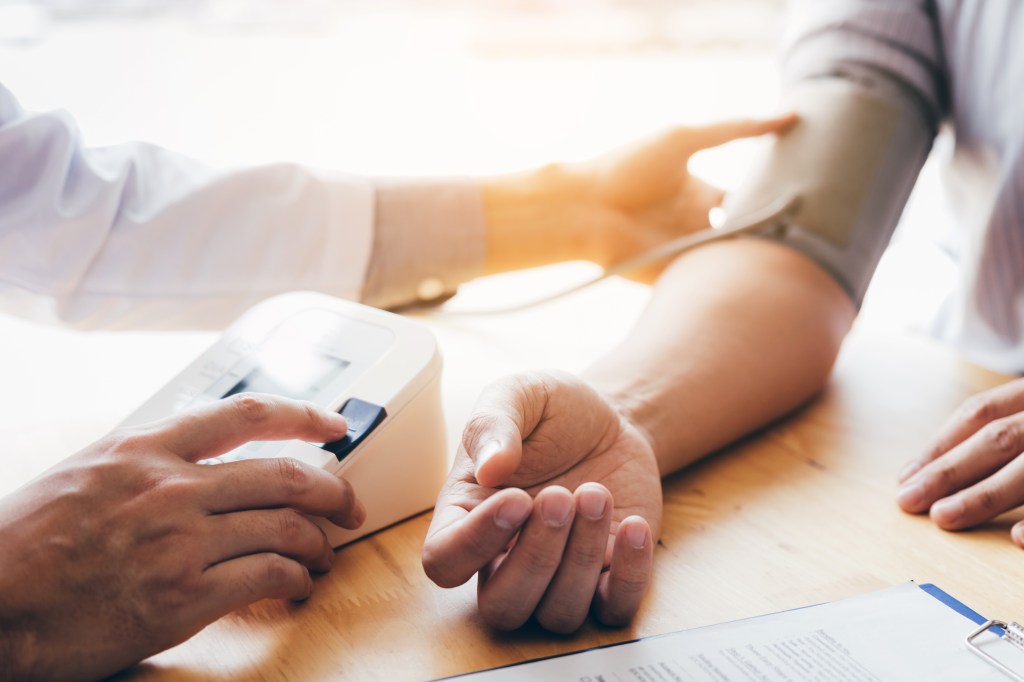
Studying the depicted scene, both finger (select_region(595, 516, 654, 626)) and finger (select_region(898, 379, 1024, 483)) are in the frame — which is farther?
finger (select_region(898, 379, 1024, 483))

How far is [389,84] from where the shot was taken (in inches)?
63.2

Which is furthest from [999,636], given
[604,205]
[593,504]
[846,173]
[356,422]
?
[604,205]

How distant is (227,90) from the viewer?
1443mm

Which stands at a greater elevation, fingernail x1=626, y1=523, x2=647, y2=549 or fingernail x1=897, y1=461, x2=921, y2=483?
fingernail x1=626, y1=523, x2=647, y2=549

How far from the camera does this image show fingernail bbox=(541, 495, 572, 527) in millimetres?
447

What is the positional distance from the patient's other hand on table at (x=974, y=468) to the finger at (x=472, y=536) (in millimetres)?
324

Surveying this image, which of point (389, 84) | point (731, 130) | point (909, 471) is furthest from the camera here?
point (389, 84)

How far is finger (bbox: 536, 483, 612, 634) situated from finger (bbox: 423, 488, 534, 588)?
29 millimetres

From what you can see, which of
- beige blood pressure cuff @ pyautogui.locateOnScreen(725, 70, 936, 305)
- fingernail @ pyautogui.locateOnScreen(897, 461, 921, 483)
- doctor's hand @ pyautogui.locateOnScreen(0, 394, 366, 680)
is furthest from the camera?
beige blood pressure cuff @ pyautogui.locateOnScreen(725, 70, 936, 305)

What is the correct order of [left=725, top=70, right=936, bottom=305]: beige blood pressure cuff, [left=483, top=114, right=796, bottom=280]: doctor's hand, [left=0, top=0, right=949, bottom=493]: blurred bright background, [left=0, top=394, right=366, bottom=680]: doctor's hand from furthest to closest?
[left=0, top=0, right=949, bottom=493]: blurred bright background → [left=483, top=114, right=796, bottom=280]: doctor's hand → [left=725, top=70, right=936, bottom=305]: beige blood pressure cuff → [left=0, top=394, right=366, bottom=680]: doctor's hand

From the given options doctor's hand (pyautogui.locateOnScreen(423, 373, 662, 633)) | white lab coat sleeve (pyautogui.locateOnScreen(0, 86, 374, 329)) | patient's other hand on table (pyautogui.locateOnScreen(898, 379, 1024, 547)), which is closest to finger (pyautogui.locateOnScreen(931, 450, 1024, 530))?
patient's other hand on table (pyautogui.locateOnScreen(898, 379, 1024, 547))

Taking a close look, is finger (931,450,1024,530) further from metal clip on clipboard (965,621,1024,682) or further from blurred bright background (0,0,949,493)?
blurred bright background (0,0,949,493)

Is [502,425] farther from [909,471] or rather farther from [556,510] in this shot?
[909,471]

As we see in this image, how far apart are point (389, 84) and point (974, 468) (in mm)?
1265
